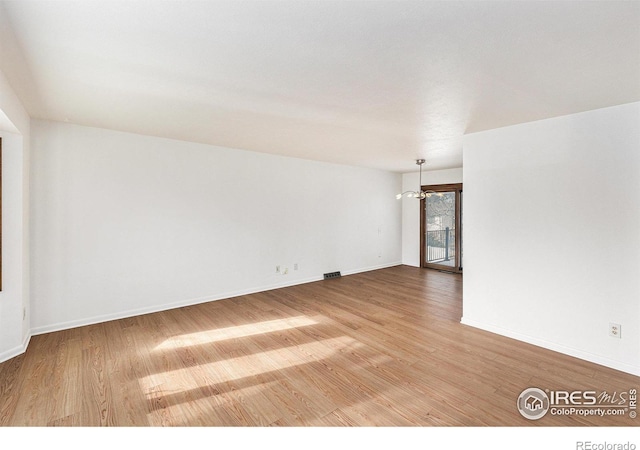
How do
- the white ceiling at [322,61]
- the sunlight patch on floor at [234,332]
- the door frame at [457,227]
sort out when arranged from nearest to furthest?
the white ceiling at [322,61] < the sunlight patch on floor at [234,332] < the door frame at [457,227]

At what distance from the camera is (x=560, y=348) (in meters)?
3.01

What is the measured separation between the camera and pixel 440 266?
7.09m

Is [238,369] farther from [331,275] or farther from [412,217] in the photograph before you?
[412,217]

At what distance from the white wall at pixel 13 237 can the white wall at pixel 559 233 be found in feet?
16.1

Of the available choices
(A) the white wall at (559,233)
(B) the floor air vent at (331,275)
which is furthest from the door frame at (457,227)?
(A) the white wall at (559,233)

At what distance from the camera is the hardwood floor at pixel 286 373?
2.02 meters

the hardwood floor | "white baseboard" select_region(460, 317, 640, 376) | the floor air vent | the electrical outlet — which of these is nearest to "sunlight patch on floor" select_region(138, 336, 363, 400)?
the hardwood floor

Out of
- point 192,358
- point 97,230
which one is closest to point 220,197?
point 97,230

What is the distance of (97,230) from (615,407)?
541 cm

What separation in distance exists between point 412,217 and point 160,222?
5.88 m

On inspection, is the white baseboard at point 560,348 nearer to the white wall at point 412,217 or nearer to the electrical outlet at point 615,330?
the electrical outlet at point 615,330

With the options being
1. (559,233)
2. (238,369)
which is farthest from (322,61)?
(559,233)

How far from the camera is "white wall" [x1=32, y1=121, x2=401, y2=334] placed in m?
3.45

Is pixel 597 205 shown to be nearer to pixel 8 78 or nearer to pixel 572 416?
pixel 572 416
